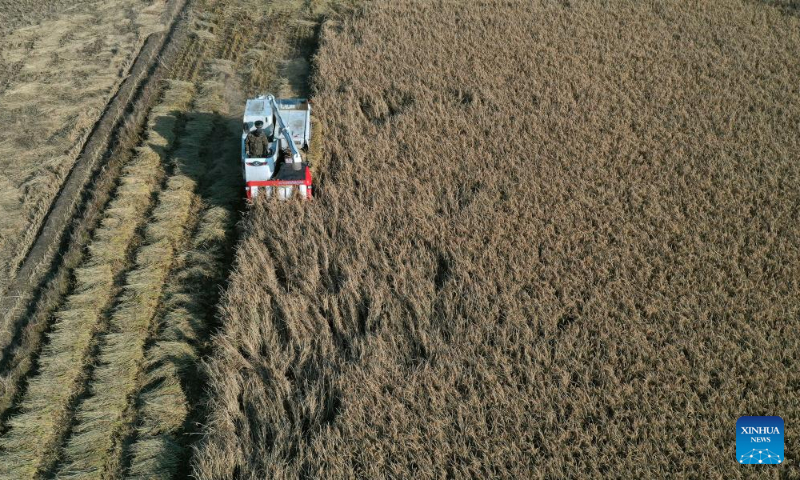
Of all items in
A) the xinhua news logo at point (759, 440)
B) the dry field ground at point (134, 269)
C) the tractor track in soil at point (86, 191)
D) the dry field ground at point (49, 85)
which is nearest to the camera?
the xinhua news logo at point (759, 440)

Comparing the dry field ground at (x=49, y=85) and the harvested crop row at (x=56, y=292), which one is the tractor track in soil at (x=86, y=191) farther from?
the dry field ground at (x=49, y=85)

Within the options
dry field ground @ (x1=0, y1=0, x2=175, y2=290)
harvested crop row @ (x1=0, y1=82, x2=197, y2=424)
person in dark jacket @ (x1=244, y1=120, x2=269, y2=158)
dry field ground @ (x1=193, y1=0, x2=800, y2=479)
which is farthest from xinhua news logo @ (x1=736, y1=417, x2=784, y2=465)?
dry field ground @ (x1=0, y1=0, x2=175, y2=290)

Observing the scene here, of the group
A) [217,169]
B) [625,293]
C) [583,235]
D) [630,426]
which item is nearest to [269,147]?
[217,169]

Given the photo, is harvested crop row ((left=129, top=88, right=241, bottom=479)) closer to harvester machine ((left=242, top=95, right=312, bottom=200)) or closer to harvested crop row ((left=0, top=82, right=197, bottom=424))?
harvester machine ((left=242, top=95, right=312, bottom=200))

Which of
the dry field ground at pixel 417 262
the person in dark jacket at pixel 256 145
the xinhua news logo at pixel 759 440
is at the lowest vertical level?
the xinhua news logo at pixel 759 440

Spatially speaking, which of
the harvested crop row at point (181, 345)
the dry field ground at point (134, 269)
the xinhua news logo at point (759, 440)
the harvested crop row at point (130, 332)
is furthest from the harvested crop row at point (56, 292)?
the xinhua news logo at point (759, 440)

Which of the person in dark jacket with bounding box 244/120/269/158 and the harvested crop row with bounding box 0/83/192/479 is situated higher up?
the person in dark jacket with bounding box 244/120/269/158

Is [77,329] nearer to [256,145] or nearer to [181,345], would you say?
[181,345]
